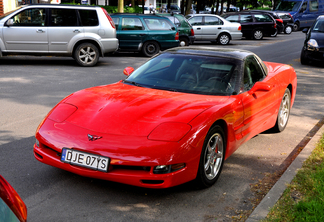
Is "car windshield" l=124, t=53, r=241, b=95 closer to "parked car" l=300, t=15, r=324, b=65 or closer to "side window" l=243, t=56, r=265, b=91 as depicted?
"side window" l=243, t=56, r=265, b=91

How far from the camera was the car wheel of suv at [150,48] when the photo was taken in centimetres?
1599

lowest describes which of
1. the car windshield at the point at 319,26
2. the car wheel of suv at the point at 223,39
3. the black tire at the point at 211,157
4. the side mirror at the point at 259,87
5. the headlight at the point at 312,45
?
the car wheel of suv at the point at 223,39

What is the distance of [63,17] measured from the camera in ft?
41.0

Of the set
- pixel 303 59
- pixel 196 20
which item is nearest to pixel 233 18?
pixel 196 20

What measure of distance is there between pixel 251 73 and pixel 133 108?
1.97 m

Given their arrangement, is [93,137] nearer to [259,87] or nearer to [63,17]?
[259,87]

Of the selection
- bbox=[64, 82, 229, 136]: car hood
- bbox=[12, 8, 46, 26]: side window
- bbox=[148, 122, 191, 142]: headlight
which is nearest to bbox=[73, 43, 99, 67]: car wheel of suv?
bbox=[12, 8, 46, 26]: side window

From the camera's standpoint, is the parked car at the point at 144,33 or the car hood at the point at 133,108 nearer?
the car hood at the point at 133,108

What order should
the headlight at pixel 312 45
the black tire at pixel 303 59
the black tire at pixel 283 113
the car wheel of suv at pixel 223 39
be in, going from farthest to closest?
the car wheel of suv at pixel 223 39, the black tire at pixel 303 59, the headlight at pixel 312 45, the black tire at pixel 283 113

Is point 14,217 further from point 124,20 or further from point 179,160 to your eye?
point 124,20

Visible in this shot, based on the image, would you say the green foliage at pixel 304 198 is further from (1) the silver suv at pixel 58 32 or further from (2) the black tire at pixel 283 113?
(1) the silver suv at pixel 58 32

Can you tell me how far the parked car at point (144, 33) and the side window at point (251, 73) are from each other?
10.7m

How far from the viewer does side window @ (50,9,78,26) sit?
40.7 feet

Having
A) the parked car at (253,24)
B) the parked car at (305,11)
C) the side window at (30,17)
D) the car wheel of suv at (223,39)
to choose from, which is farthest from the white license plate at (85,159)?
the parked car at (305,11)
